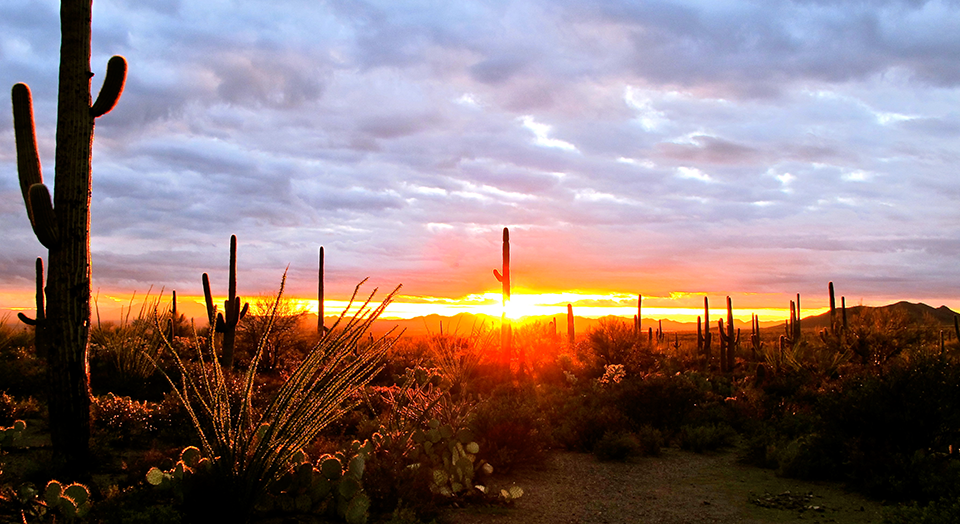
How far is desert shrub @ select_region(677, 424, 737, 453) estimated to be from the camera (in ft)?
35.5

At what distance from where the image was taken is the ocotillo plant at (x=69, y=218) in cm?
714

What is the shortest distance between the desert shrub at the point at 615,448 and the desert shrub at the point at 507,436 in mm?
883

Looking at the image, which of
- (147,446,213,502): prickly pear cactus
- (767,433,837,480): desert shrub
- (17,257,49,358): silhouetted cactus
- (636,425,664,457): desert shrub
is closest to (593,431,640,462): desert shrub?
(636,425,664,457): desert shrub

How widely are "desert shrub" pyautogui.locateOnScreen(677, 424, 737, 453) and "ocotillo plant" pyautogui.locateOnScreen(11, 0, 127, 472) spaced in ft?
29.0

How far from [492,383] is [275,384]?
5.28m

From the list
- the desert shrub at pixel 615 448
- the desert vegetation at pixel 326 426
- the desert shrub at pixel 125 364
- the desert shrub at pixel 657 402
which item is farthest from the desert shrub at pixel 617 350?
the desert shrub at pixel 125 364

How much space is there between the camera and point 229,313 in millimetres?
17812

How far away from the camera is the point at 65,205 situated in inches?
286

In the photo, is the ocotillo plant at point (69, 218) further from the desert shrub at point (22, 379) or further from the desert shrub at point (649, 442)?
the desert shrub at point (649, 442)

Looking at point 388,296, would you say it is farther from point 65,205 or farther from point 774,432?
point 774,432

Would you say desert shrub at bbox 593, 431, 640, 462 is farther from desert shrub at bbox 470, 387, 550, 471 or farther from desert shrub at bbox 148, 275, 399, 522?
desert shrub at bbox 148, 275, 399, 522

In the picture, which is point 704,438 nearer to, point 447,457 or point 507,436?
point 507,436

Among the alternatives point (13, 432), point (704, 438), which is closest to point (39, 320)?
point (13, 432)

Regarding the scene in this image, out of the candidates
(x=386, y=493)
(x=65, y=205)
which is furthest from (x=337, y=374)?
(x=65, y=205)
